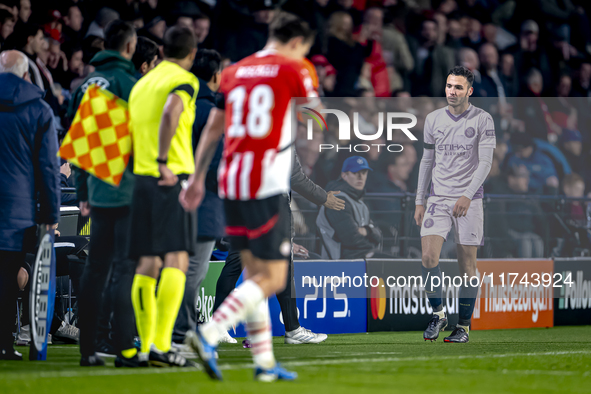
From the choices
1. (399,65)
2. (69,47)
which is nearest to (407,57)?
(399,65)

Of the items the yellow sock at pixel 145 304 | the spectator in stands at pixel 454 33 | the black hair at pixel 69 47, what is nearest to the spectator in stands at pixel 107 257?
the yellow sock at pixel 145 304

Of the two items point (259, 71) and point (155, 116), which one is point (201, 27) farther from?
point (259, 71)

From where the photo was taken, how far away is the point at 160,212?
15.3 feet

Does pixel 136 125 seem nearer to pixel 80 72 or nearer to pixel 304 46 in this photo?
pixel 304 46

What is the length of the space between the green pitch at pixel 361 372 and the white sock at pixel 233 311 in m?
0.25

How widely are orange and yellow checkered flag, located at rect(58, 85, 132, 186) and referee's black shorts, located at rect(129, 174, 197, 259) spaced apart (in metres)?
0.29

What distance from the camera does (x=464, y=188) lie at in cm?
769

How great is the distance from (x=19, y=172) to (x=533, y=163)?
27.0 feet

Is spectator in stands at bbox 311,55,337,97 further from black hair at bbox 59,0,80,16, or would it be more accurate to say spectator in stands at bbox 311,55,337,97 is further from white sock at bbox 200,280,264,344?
white sock at bbox 200,280,264,344

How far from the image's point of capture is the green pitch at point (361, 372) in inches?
154

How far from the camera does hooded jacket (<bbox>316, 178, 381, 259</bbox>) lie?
8961 mm

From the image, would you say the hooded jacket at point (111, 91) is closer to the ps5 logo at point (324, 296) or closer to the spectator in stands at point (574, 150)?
the ps5 logo at point (324, 296)

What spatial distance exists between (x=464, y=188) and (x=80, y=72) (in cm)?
467

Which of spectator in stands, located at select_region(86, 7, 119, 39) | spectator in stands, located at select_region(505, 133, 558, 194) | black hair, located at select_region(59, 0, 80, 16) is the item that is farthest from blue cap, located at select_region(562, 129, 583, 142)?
black hair, located at select_region(59, 0, 80, 16)
